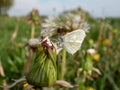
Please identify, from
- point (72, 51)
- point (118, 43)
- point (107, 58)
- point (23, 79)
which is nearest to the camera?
point (72, 51)

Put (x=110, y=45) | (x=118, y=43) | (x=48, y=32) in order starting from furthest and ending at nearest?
(x=118, y=43)
(x=110, y=45)
(x=48, y=32)

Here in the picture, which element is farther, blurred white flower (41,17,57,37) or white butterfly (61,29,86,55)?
blurred white flower (41,17,57,37)

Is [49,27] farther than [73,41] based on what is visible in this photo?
Yes

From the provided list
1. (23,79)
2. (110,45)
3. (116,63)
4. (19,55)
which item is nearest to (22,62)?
(19,55)

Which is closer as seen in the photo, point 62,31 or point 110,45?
point 62,31

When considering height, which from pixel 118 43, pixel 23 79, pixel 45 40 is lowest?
pixel 118 43

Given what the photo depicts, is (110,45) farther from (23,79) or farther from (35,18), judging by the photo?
(23,79)

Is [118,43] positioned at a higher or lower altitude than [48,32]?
lower

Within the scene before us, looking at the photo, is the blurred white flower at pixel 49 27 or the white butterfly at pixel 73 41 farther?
the blurred white flower at pixel 49 27
